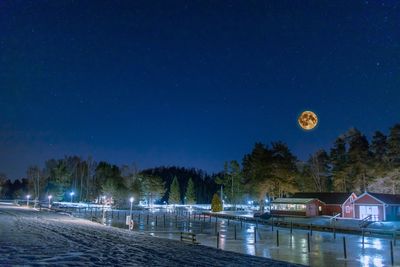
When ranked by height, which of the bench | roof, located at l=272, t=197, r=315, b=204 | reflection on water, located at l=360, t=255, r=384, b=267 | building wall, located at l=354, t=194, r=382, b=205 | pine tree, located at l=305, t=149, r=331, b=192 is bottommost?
reflection on water, located at l=360, t=255, r=384, b=267

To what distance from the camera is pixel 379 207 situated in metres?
63.0

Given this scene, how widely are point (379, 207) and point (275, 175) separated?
29.6 meters

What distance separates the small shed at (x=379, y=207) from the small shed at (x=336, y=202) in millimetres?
3513

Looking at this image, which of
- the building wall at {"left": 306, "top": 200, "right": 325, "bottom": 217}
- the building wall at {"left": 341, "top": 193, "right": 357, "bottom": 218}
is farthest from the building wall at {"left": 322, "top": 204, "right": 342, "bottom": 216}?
the building wall at {"left": 341, "top": 193, "right": 357, "bottom": 218}

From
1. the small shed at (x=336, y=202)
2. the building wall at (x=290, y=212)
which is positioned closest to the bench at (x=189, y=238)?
the small shed at (x=336, y=202)

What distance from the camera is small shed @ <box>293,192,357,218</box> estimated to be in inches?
2810

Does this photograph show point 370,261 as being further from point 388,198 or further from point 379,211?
point 388,198

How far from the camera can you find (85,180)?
153 meters

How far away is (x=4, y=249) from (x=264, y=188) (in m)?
76.7

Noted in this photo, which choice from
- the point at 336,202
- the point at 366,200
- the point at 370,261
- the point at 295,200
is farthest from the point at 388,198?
the point at 370,261

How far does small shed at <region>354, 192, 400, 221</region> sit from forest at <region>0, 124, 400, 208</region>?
7.09 m

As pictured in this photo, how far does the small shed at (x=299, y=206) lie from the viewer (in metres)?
77.4

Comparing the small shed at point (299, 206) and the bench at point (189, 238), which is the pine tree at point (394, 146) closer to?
the small shed at point (299, 206)

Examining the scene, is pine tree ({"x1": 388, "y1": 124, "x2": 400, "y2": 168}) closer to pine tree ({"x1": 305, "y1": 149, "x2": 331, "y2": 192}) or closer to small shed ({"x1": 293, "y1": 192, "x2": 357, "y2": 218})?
small shed ({"x1": 293, "y1": 192, "x2": 357, "y2": 218})
